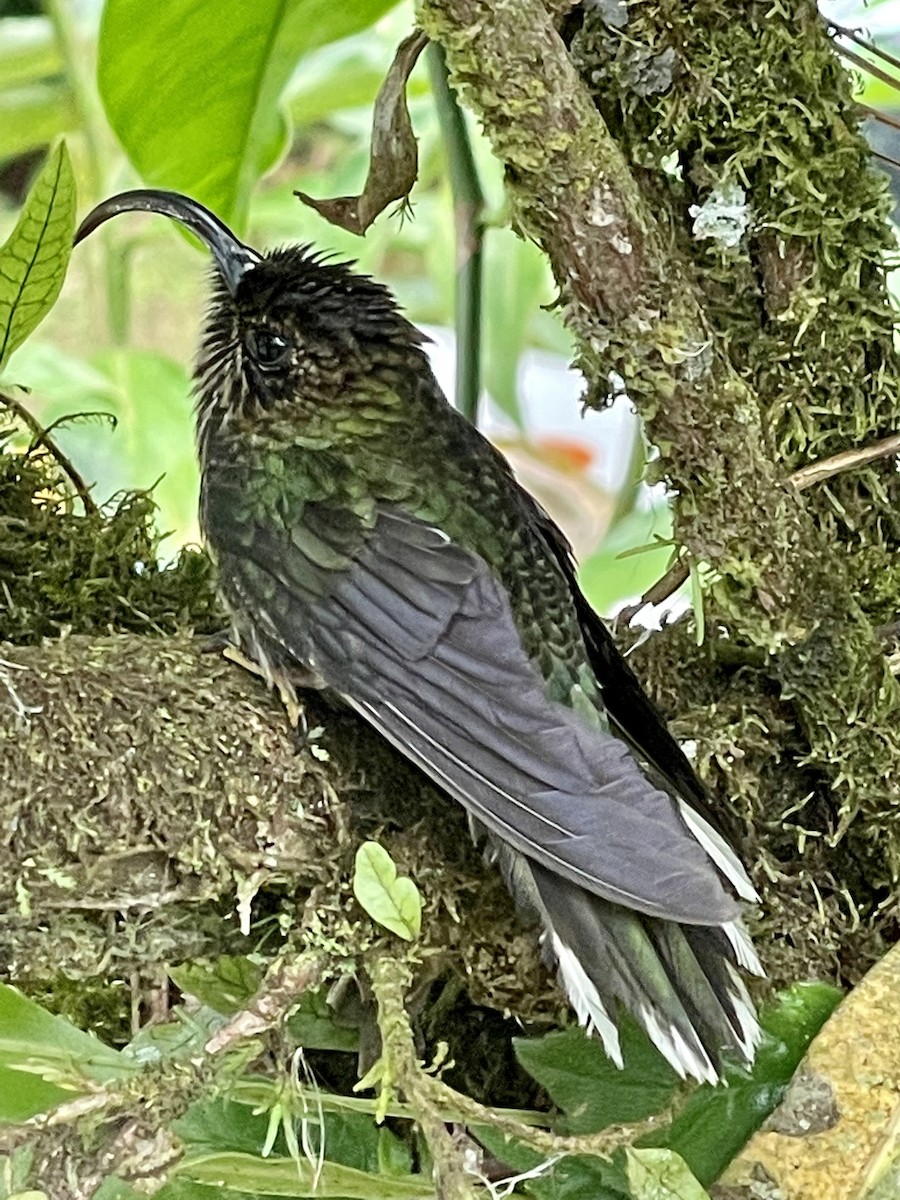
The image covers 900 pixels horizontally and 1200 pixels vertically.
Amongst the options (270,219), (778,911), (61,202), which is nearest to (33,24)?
(270,219)

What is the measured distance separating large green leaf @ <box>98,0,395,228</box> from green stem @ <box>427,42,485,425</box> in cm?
13

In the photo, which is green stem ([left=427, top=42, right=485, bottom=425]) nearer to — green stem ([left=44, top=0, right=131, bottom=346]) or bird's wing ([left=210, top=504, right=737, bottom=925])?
bird's wing ([left=210, top=504, right=737, bottom=925])

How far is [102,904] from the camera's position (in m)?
1.01

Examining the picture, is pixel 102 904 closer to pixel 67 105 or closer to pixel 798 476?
pixel 798 476

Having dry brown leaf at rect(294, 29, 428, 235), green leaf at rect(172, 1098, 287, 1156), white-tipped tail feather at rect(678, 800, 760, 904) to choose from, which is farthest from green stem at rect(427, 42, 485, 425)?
green leaf at rect(172, 1098, 287, 1156)

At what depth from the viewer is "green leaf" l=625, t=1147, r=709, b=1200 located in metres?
0.93

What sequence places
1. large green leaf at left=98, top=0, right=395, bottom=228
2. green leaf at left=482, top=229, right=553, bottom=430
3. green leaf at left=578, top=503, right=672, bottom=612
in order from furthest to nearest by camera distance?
green leaf at left=482, top=229, right=553, bottom=430, green leaf at left=578, top=503, right=672, bottom=612, large green leaf at left=98, top=0, right=395, bottom=228

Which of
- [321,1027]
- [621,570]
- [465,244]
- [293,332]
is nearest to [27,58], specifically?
[465,244]

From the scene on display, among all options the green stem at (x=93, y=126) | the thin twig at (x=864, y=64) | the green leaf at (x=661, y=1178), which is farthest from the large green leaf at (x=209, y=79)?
the green leaf at (x=661, y=1178)

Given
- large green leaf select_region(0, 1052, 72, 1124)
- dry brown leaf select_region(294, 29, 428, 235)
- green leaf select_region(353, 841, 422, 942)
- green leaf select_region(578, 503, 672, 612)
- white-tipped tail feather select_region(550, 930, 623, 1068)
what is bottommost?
large green leaf select_region(0, 1052, 72, 1124)

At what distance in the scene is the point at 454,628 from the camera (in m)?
1.13

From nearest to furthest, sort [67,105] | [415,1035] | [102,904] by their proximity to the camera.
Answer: [102,904], [415,1035], [67,105]

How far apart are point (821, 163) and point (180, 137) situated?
675mm

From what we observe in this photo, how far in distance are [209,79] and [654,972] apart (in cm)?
98
